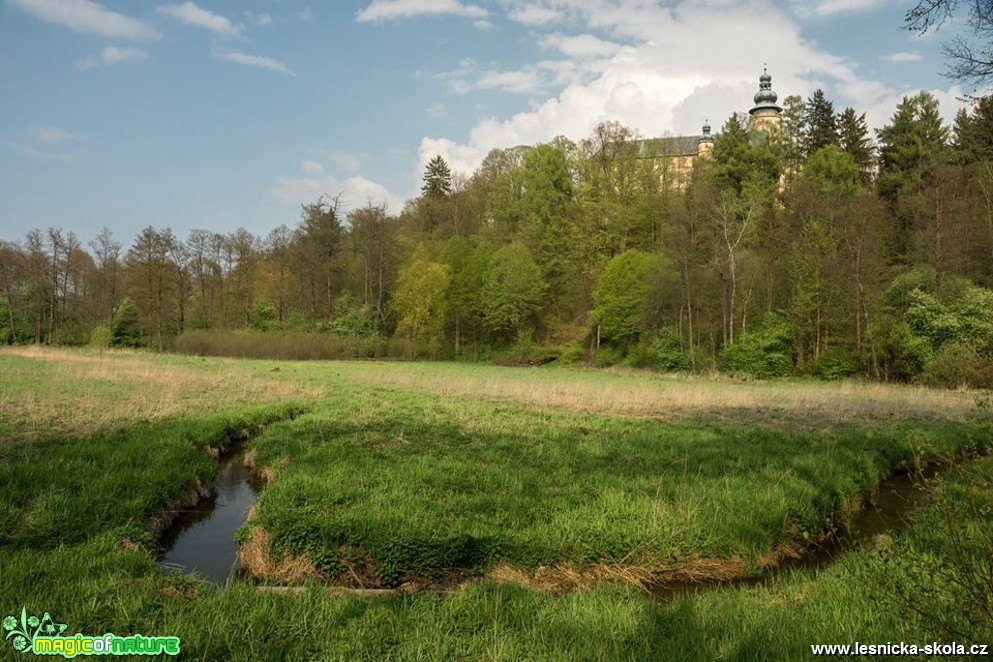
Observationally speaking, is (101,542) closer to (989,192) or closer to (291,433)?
(291,433)

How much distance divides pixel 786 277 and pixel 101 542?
41.8 metres

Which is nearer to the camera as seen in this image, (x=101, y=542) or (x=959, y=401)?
(x=101, y=542)

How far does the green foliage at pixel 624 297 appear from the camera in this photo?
149 feet

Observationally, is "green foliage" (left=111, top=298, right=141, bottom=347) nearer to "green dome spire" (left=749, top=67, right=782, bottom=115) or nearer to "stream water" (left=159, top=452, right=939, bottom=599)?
"stream water" (left=159, top=452, right=939, bottom=599)

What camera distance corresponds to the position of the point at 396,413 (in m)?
16.4

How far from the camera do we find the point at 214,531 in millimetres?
9305

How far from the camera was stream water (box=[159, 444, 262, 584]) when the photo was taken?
307 inches

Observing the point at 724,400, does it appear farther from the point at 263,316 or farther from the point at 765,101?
the point at 765,101

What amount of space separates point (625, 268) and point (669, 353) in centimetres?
863

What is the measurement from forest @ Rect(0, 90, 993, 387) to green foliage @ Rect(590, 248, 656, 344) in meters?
→ 0.18

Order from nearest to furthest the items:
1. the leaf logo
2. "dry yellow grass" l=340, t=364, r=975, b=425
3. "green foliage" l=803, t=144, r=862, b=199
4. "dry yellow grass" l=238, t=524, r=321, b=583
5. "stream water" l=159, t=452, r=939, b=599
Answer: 1. the leaf logo
2. "dry yellow grass" l=238, t=524, r=321, b=583
3. "stream water" l=159, t=452, r=939, b=599
4. "dry yellow grass" l=340, t=364, r=975, b=425
5. "green foliage" l=803, t=144, r=862, b=199

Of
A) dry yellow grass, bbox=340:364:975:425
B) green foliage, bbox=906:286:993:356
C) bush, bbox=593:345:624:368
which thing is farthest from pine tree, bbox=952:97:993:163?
bush, bbox=593:345:624:368

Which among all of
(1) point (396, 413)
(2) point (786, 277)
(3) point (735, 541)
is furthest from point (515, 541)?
(2) point (786, 277)

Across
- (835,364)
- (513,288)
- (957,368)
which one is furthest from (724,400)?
(513,288)
